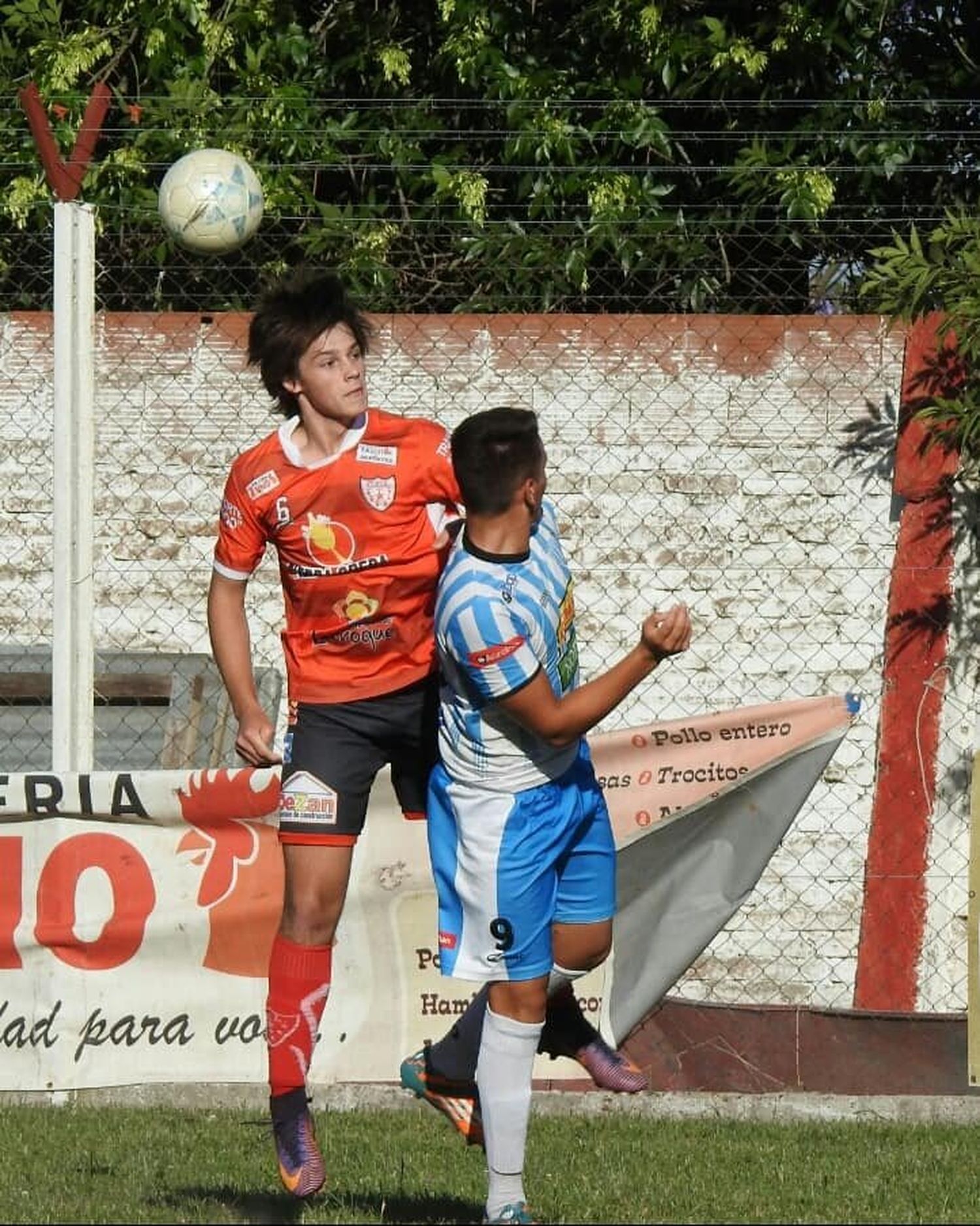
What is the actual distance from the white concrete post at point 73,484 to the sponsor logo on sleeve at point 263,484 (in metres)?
2.03

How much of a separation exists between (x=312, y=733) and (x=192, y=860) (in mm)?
2036

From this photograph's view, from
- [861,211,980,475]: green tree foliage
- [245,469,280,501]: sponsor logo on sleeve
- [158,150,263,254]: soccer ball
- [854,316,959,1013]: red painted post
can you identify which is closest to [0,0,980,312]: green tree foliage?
[861,211,980,475]: green tree foliage

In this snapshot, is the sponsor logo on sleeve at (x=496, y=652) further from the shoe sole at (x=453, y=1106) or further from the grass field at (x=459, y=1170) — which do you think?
the grass field at (x=459, y=1170)

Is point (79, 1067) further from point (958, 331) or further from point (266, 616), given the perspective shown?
point (958, 331)

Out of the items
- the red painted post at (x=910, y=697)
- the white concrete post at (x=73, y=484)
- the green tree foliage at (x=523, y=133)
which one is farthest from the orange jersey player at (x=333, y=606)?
the green tree foliage at (x=523, y=133)

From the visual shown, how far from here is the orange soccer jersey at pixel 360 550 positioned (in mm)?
5191

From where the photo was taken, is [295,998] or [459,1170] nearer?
[295,998]

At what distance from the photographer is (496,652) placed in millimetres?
4445

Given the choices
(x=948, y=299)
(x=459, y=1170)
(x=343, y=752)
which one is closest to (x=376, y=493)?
(x=343, y=752)

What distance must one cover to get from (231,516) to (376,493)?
1.42ft

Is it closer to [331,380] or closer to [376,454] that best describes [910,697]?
[376,454]

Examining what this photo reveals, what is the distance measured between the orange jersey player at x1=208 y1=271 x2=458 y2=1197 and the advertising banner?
6.00 ft

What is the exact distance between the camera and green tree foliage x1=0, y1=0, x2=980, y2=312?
891 centimetres

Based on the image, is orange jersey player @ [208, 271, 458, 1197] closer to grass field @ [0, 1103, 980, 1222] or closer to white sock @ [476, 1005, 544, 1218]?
grass field @ [0, 1103, 980, 1222]
